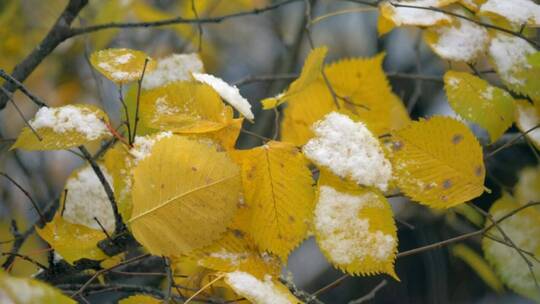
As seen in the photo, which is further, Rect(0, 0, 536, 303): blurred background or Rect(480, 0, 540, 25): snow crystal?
Rect(0, 0, 536, 303): blurred background

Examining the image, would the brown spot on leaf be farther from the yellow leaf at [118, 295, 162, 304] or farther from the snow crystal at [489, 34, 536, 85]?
the yellow leaf at [118, 295, 162, 304]

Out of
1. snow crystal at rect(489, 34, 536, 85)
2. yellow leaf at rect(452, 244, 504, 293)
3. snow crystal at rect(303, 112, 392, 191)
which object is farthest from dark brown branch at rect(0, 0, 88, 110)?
yellow leaf at rect(452, 244, 504, 293)

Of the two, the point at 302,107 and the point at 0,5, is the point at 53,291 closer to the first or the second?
the point at 302,107

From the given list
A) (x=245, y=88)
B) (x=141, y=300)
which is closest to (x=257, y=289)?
(x=141, y=300)

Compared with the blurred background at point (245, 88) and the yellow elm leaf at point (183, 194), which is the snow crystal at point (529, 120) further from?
the blurred background at point (245, 88)

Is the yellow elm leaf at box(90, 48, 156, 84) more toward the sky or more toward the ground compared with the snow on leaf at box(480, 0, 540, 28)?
more toward the sky

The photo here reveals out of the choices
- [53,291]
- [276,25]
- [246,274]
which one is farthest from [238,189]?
[276,25]
